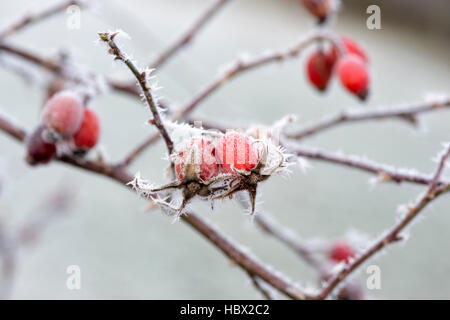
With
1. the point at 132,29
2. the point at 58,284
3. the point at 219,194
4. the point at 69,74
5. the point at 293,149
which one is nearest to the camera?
the point at 219,194

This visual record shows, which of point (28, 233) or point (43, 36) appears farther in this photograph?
point (43, 36)

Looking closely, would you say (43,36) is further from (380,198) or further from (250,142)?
(250,142)

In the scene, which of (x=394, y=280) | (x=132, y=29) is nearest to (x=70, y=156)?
(x=132, y=29)

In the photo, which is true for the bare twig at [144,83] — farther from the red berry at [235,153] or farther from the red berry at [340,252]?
the red berry at [340,252]

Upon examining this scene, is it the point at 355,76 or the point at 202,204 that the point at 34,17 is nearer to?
the point at 355,76

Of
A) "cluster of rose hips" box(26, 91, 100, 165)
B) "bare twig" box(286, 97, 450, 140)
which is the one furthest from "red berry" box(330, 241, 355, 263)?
"cluster of rose hips" box(26, 91, 100, 165)

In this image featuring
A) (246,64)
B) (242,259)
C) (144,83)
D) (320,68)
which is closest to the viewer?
(144,83)

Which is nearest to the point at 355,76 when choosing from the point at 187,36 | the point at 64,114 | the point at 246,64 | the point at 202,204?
the point at 246,64
